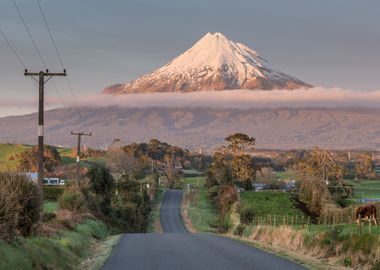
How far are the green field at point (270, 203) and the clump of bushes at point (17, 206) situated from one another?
7260 centimetres

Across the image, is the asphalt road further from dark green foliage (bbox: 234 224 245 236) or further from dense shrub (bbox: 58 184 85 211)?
dense shrub (bbox: 58 184 85 211)

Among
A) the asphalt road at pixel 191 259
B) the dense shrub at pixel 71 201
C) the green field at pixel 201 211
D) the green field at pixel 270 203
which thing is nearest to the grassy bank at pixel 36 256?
the asphalt road at pixel 191 259

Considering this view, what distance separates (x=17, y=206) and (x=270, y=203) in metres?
89.4

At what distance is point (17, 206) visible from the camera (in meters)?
21.2

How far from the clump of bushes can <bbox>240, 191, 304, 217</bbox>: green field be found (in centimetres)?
7260

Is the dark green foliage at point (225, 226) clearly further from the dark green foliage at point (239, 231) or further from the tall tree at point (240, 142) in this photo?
the tall tree at point (240, 142)

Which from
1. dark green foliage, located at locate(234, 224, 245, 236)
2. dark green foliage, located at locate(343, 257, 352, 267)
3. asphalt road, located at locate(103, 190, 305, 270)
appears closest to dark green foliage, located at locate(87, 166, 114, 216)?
dark green foliage, located at locate(234, 224, 245, 236)

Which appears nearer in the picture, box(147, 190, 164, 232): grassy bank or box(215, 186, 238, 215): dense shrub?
box(147, 190, 164, 232): grassy bank

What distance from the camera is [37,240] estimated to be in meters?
22.3

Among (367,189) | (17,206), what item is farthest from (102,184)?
(367,189)

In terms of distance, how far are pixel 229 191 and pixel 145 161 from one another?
68.6 meters

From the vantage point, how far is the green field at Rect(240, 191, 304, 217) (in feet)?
325

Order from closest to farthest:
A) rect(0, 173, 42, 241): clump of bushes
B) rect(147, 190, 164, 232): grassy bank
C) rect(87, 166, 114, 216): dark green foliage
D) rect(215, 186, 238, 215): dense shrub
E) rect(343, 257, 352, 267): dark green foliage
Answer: rect(0, 173, 42, 241): clump of bushes, rect(343, 257, 352, 267): dark green foliage, rect(87, 166, 114, 216): dark green foliage, rect(147, 190, 164, 232): grassy bank, rect(215, 186, 238, 215): dense shrub

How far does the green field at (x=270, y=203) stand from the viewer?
9894 centimetres
